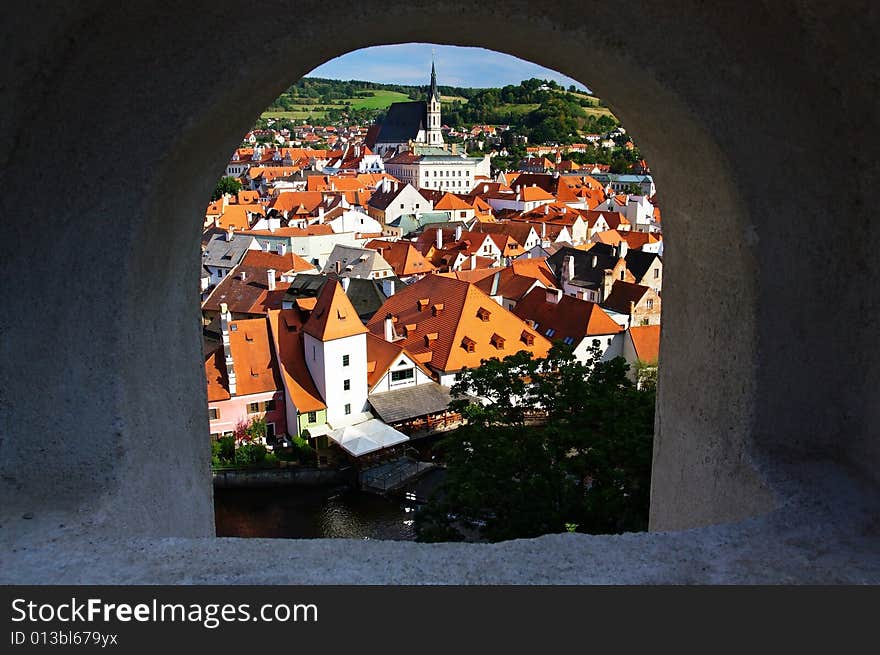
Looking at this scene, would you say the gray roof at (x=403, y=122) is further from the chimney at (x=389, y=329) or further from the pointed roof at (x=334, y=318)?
the pointed roof at (x=334, y=318)

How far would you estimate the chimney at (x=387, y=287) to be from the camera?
3228cm

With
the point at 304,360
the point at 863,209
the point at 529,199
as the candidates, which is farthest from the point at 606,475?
the point at 529,199

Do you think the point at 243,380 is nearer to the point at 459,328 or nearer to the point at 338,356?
the point at 338,356

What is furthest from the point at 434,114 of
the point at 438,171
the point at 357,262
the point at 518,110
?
the point at 357,262

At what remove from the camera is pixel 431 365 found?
24.6 metres

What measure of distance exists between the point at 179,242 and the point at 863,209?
8.88 ft

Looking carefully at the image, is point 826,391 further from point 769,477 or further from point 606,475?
point 606,475

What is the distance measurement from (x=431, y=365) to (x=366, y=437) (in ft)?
10.3

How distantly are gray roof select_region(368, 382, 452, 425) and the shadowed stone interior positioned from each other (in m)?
20.6

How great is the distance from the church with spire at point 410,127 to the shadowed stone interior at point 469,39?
4064 inches

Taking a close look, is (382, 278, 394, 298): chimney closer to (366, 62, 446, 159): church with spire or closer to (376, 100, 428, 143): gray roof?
(366, 62, 446, 159): church with spire

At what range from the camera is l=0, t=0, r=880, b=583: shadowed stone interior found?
2539 millimetres

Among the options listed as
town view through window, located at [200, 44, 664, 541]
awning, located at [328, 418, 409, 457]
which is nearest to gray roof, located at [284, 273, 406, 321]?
town view through window, located at [200, 44, 664, 541]
